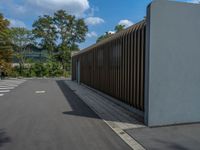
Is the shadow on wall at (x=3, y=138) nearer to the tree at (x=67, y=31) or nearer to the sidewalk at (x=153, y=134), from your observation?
the sidewalk at (x=153, y=134)

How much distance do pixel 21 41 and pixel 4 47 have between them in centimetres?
704

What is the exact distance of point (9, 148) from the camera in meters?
3.04

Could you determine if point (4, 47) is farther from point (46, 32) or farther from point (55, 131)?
point (55, 131)

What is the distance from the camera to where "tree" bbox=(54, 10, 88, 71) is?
2702 centimetres

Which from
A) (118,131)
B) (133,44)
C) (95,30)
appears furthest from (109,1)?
(95,30)

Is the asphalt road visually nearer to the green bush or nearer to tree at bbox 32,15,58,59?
the green bush

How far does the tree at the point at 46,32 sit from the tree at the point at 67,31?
0.79m

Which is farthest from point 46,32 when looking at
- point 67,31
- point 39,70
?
point 39,70

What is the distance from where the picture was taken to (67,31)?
27.9 metres

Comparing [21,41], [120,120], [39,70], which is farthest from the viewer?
[21,41]

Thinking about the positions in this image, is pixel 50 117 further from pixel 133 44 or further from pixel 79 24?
pixel 79 24

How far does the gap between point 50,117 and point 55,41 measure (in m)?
24.0

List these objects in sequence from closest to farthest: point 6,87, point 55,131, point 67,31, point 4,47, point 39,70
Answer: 1. point 55,131
2. point 6,87
3. point 4,47
4. point 39,70
5. point 67,31

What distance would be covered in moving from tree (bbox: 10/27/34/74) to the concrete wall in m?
23.1
